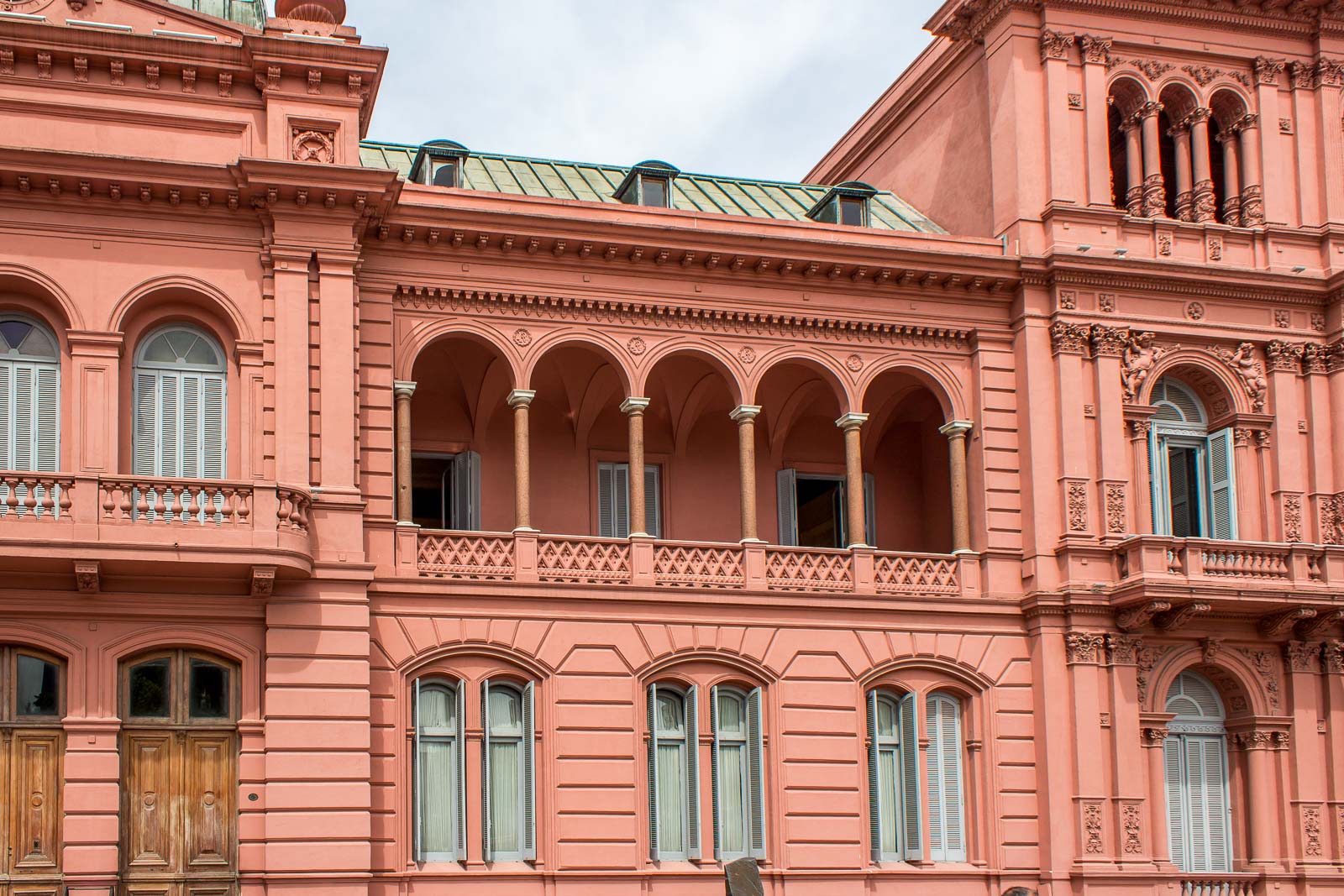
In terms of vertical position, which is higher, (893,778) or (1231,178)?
(1231,178)

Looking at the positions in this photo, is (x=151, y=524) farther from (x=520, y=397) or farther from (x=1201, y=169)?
(x=1201, y=169)

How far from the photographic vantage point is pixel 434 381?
3219cm

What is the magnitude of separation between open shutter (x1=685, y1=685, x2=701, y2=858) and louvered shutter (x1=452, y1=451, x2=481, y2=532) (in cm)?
483

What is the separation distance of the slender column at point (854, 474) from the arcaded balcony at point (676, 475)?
0.11ft

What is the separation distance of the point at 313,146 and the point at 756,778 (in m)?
12.2

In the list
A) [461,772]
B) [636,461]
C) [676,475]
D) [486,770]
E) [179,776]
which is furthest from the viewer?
[676,475]

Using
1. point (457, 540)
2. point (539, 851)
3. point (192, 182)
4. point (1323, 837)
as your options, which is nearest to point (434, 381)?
point (457, 540)

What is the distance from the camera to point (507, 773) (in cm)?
2864

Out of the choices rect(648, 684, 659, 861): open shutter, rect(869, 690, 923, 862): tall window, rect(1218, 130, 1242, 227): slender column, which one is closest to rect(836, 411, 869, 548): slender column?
rect(869, 690, 923, 862): tall window

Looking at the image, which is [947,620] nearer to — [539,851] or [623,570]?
[623,570]

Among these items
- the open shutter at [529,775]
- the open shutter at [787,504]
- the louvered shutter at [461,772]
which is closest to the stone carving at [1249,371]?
the open shutter at [787,504]

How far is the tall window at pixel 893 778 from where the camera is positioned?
99.5 ft

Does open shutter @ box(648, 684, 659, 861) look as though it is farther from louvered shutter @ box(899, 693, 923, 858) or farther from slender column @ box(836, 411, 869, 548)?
slender column @ box(836, 411, 869, 548)

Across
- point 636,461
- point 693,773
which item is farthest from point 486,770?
point 636,461
